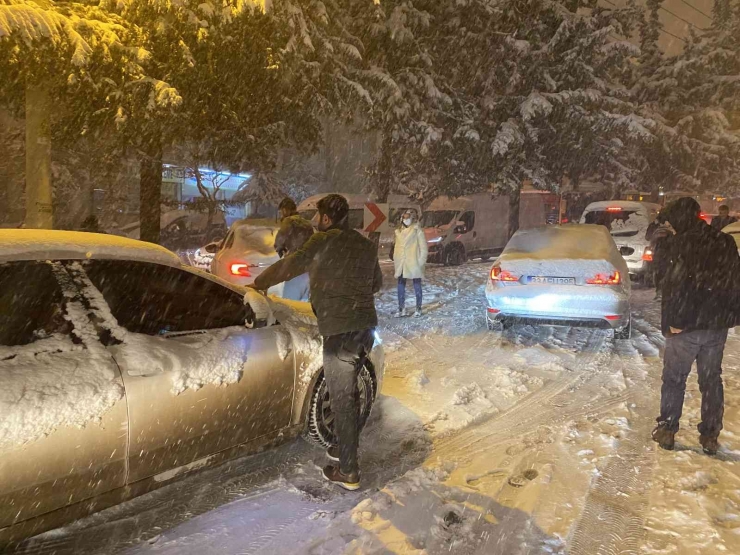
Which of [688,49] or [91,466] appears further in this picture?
[688,49]

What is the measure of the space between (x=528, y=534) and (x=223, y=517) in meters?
1.75

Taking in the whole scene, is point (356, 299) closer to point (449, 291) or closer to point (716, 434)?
point (716, 434)

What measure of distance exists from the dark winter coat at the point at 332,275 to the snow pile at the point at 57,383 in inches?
40.3

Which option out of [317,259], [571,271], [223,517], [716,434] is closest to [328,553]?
[223,517]

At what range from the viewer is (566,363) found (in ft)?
21.6

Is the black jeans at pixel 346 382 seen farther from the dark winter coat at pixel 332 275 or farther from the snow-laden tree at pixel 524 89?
the snow-laden tree at pixel 524 89

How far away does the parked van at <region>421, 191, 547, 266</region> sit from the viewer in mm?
17156

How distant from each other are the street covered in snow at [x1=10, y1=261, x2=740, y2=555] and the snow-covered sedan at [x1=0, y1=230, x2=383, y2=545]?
343 mm

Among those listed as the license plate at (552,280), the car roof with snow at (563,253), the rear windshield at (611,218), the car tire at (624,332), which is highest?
the rear windshield at (611,218)

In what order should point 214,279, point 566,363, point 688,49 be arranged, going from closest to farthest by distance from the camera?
1. point 214,279
2. point 566,363
3. point 688,49

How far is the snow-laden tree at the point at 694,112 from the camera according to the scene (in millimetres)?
28297

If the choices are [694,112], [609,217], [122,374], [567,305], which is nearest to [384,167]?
[609,217]

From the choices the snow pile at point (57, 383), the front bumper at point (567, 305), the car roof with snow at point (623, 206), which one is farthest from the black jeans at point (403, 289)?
the snow pile at point (57, 383)

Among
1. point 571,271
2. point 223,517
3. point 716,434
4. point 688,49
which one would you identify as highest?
point 688,49
